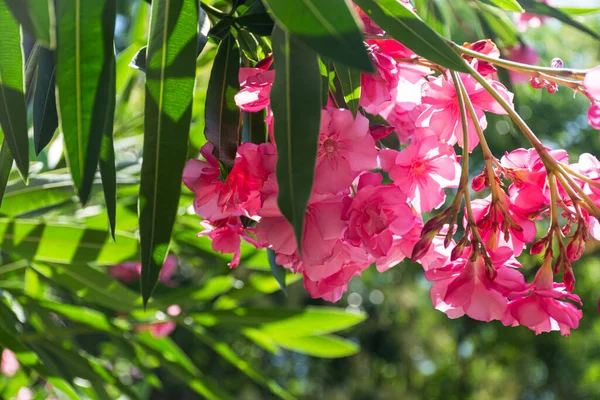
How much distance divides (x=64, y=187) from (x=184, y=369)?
534 millimetres

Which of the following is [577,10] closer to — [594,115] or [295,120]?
[594,115]

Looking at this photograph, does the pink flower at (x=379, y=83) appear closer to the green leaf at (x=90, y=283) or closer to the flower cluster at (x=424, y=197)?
the flower cluster at (x=424, y=197)

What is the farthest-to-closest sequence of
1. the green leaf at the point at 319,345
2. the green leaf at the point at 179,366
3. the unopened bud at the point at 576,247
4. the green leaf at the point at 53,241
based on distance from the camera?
the green leaf at the point at 319,345
the green leaf at the point at 179,366
the green leaf at the point at 53,241
the unopened bud at the point at 576,247

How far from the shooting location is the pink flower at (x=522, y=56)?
1569 mm

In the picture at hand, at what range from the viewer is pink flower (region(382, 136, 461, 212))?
650mm

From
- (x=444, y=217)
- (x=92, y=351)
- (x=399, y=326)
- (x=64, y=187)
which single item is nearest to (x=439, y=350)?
(x=399, y=326)

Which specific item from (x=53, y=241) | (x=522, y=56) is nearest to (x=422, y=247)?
(x=53, y=241)

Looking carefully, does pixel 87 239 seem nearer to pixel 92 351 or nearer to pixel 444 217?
pixel 444 217

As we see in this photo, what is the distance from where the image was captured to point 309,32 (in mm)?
444

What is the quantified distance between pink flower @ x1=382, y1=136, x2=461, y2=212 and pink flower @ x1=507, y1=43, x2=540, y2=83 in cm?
26

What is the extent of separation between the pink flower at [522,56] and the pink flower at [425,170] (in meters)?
0.26

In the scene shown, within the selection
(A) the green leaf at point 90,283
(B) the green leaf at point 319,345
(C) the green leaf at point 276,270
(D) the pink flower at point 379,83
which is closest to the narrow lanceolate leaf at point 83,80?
(D) the pink flower at point 379,83

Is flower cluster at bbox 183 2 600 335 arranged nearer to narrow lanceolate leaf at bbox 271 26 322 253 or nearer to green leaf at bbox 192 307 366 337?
narrow lanceolate leaf at bbox 271 26 322 253

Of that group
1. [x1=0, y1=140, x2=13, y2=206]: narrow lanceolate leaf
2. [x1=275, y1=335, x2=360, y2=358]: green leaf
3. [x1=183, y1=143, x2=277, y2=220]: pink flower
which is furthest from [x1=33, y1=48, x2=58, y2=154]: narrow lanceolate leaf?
[x1=275, y1=335, x2=360, y2=358]: green leaf
